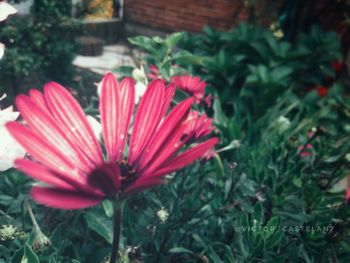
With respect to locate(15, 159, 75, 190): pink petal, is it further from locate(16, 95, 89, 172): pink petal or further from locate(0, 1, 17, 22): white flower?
locate(0, 1, 17, 22): white flower

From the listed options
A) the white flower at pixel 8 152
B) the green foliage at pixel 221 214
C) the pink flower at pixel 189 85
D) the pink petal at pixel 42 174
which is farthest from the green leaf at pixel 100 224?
the pink flower at pixel 189 85

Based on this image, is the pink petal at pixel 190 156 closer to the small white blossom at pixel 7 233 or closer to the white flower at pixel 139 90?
the small white blossom at pixel 7 233

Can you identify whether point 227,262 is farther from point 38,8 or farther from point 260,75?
point 38,8

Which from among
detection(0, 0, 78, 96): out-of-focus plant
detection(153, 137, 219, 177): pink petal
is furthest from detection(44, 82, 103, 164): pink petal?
detection(0, 0, 78, 96): out-of-focus plant

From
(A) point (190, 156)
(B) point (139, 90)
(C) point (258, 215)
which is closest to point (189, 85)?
(B) point (139, 90)

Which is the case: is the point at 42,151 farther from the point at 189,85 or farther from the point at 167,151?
the point at 189,85

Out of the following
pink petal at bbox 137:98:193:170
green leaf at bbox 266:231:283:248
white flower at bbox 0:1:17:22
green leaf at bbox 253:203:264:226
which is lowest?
green leaf at bbox 266:231:283:248

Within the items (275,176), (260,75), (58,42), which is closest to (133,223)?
(275,176)

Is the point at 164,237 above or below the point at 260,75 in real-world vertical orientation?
above
